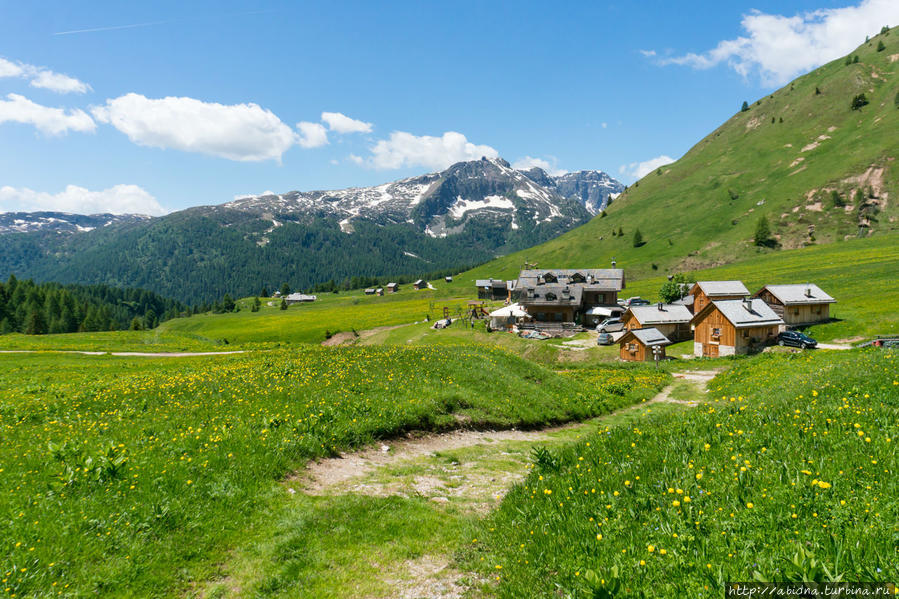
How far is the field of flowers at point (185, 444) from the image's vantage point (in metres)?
7.24

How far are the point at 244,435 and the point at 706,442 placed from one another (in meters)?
12.5

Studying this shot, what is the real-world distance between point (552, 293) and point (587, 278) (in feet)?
77.7

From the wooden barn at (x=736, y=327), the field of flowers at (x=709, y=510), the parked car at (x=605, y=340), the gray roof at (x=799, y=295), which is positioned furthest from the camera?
the parked car at (x=605, y=340)

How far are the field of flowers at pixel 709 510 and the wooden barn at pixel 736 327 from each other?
51.1 m

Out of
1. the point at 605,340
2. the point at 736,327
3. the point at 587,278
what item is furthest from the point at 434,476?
the point at 587,278

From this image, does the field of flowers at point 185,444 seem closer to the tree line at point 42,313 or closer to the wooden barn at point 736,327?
the wooden barn at point 736,327

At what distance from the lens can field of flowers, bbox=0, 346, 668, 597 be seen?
7.24 m

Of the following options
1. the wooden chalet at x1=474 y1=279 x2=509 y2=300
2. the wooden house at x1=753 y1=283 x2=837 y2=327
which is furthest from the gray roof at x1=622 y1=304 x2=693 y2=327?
the wooden chalet at x1=474 y1=279 x2=509 y2=300

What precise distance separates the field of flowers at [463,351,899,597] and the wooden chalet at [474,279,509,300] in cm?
16102

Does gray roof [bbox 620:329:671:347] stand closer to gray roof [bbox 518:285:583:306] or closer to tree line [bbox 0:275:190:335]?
gray roof [bbox 518:285:583:306]

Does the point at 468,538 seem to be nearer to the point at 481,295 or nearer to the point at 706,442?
the point at 706,442

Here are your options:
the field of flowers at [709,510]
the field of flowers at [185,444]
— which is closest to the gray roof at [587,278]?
the field of flowers at [185,444]

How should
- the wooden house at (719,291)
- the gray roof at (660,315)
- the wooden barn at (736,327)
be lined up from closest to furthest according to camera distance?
the wooden barn at (736,327), the gray roof at (660,315), the wooden house at (719,291)

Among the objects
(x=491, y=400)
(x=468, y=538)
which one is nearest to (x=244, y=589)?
(x=468, y=538)
